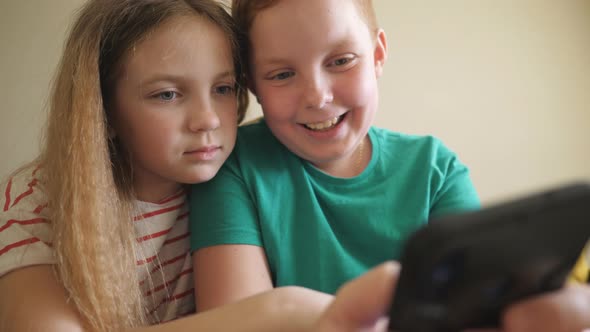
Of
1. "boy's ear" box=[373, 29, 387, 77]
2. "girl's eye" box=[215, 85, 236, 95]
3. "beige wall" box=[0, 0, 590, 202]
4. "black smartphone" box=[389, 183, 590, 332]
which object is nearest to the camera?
"black smartphone" box=[389, 183, 590, 332]

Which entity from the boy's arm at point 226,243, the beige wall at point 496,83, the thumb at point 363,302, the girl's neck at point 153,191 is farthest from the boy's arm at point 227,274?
the beige wall at point 496,83

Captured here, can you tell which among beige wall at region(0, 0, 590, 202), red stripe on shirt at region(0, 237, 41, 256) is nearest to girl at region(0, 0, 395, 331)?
red stripe on shirt at region(0, 237, 41, 256)

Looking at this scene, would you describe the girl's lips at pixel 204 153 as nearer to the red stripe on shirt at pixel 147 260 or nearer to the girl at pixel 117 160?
the girl at pixel 117 160

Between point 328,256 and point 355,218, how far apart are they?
74 mm

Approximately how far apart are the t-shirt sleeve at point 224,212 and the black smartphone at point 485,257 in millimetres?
452

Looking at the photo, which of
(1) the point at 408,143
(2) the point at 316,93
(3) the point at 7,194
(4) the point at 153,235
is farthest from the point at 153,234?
(1) the point at 408,143

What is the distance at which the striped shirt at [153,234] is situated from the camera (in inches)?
26.6

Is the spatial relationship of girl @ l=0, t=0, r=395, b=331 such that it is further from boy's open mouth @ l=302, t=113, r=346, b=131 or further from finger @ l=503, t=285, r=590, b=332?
finger @ l=503, t=285, r=590, b=332

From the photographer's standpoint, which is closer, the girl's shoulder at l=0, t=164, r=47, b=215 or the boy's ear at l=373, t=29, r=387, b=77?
the girl's shoulder at l=0, t=164, r=47, b=215

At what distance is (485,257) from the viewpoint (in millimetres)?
272

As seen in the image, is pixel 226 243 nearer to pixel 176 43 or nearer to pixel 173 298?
pixel 173 298

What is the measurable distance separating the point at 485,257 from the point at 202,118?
0.50 meters

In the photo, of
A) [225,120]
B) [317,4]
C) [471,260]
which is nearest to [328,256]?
[225,120]

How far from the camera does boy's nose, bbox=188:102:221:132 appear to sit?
27.6 inches
